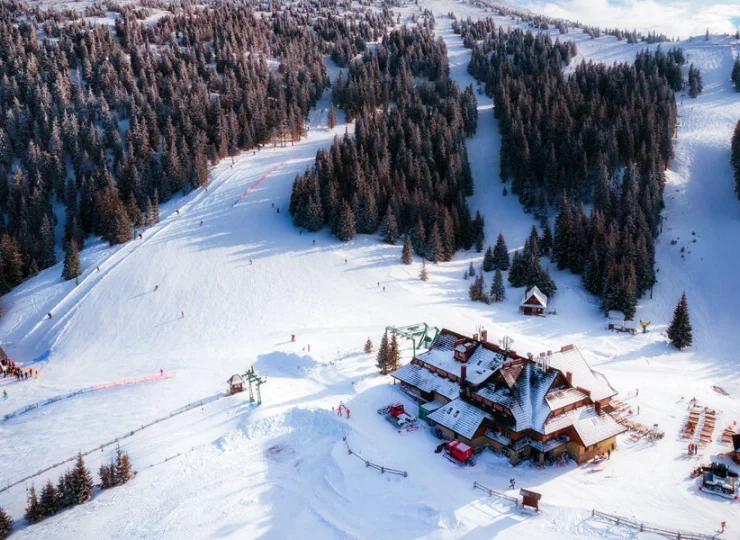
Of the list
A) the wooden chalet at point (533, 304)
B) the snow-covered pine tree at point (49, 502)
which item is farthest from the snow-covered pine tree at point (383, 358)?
the wooden chalet at point (533, 304)

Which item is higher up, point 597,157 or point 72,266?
point 597,157

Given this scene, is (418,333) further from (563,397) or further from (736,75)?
(736,75)

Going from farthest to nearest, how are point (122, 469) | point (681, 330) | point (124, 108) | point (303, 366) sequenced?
point (124, 108) → point (681, 330) → point (303, 366) → point (122, 469)

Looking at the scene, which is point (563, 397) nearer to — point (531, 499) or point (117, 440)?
point (531, 499)

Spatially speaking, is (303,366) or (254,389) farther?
(303,366)

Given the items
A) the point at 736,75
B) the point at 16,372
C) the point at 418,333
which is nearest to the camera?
the point at 418,333

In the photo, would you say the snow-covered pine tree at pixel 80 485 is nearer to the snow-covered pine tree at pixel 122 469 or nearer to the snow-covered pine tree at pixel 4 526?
the snow-covered pine tree at pixel 122 469

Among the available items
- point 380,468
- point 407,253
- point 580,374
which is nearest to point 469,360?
point 580,374

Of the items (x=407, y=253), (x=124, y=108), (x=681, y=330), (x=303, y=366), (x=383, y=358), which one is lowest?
(x=681, y=330)
